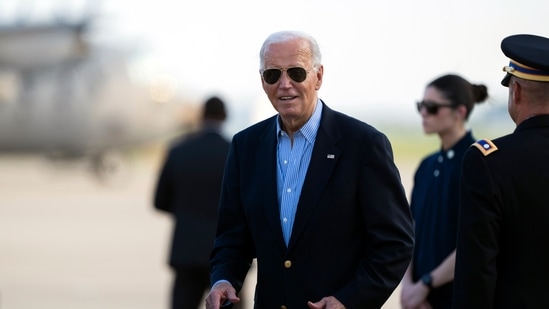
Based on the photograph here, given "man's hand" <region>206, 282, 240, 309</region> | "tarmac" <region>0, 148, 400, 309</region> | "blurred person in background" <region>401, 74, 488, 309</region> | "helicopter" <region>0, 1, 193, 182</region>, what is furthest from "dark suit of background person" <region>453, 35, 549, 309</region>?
"helicopter" <region>0, 1, 193, 182</region>

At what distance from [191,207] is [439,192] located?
2.58 metres

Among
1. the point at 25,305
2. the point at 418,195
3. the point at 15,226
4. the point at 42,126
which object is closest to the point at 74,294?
the point at 25,305

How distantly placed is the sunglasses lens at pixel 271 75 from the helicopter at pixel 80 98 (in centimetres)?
2430

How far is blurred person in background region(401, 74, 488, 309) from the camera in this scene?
15.1 feet

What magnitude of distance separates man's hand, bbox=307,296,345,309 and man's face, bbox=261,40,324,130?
0.57 m

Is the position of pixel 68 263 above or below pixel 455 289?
below

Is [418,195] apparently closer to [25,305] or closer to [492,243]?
[492,243]

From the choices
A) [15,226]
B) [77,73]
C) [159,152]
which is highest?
[77,73]

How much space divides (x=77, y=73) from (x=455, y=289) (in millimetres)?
25515

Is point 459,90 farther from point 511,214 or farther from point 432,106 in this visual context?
point 511,214

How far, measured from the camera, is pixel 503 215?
3.04m

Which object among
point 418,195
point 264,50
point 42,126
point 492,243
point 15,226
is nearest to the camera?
point 492,243

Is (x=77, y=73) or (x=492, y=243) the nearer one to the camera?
(x=492, y=243)

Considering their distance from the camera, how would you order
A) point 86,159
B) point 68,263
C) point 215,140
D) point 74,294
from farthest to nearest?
1. point 86,159
2. point 68,263
3. point 74,294
4. point 215,140
